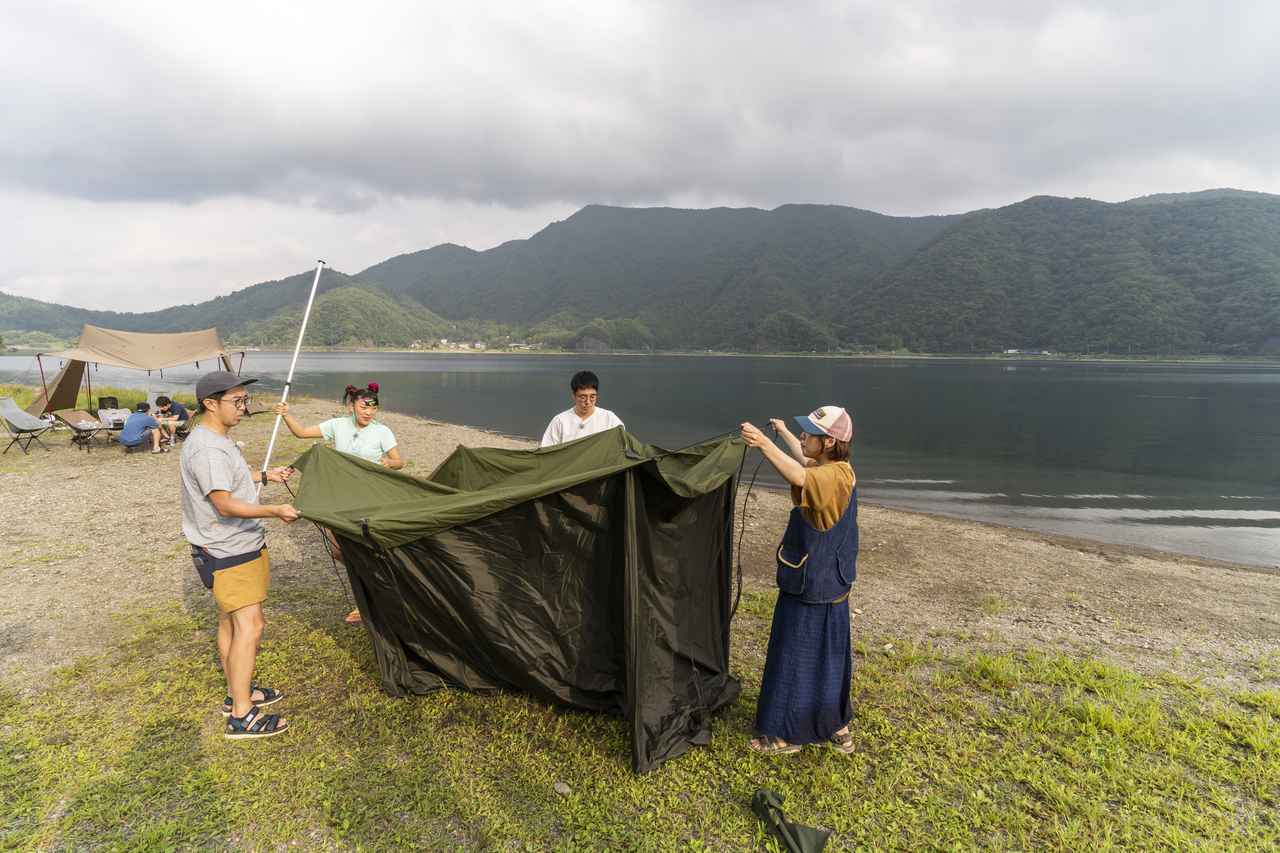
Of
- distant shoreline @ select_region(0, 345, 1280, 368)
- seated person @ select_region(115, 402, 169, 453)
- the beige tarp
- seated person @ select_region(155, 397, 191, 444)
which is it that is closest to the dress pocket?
seated person @ select_region(115, 402, 169, 453)

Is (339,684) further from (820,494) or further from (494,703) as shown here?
(820,494)

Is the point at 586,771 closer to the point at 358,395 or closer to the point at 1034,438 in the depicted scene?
the point at 358,395

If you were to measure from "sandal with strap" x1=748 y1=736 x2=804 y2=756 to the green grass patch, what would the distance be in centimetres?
7

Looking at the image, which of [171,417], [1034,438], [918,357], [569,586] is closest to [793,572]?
[569,586]

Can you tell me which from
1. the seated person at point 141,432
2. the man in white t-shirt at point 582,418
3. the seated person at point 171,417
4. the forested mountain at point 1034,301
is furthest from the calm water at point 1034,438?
the forested mountain at point 1034,301

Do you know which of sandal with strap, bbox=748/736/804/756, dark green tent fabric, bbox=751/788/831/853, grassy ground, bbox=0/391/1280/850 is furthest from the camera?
sandal with strap, bbox=748/736/804/756

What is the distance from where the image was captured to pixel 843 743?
3.81m

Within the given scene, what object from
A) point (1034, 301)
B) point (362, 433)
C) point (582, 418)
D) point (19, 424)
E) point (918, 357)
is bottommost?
point (19, 424)

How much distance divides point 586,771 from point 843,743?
1771 millimetres

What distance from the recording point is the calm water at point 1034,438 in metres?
15.0

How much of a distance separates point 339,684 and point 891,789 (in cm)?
412

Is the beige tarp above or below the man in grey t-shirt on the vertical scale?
above

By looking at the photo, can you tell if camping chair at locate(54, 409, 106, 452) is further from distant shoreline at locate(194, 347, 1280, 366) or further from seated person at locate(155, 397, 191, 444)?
distant shoreline at locate(194, 347, 1280, 366)

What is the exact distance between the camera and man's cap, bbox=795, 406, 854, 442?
3.28m
